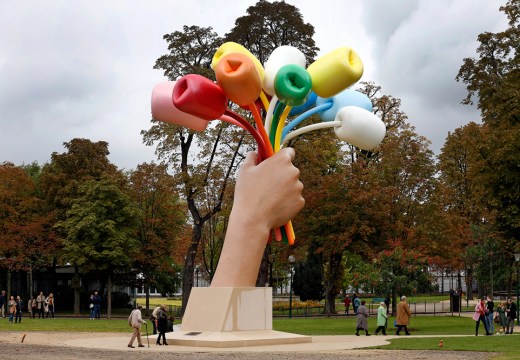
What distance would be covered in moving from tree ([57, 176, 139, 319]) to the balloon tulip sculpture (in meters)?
21.3

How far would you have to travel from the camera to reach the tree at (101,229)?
4469cm

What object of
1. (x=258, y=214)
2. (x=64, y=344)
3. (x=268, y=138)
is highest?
(x=268, y=138)

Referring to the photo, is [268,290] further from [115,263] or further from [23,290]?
[23,290]

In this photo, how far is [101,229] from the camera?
4481 cm

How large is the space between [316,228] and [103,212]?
1392 centimetres

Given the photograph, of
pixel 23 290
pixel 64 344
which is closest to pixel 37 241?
pixel 23 290

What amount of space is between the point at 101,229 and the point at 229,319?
2542cm

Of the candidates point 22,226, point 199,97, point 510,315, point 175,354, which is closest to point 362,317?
point 510,315

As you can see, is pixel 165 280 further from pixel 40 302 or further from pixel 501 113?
pixel 501 113

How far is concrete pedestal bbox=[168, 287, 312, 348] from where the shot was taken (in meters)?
20.6

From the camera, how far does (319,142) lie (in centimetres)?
3878

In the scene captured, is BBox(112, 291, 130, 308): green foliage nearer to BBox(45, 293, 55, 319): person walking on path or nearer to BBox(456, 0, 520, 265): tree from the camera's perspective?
BBox(45, 293, 55, 319): person walking on path

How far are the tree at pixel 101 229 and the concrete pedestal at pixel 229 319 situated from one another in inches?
937

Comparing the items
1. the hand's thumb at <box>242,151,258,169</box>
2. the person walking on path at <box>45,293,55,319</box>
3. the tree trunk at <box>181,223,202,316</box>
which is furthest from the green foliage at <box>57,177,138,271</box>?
the hand's thumb at <box>242,151,258,169</box>
